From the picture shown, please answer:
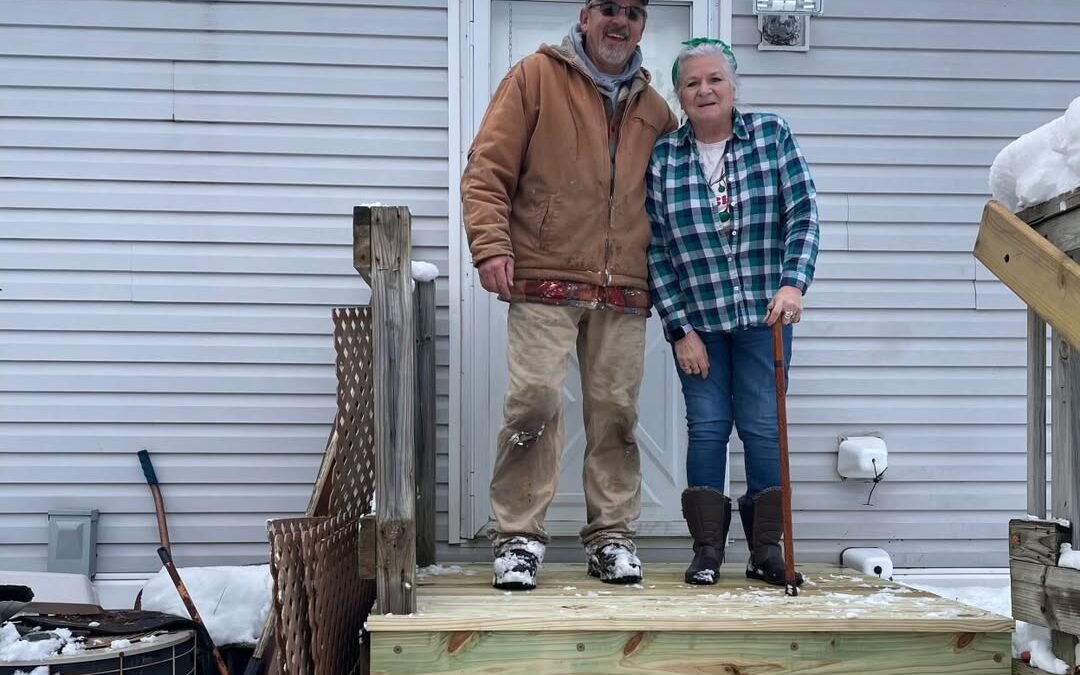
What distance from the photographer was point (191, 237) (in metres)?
3.74

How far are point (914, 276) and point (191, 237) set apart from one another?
112 inches

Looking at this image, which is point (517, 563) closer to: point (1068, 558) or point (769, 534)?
point (769, 534)

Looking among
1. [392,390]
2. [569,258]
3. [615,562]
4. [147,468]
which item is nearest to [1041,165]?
[569,258]

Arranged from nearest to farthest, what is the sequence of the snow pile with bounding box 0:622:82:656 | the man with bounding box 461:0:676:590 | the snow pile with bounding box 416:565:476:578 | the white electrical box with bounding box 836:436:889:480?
the snow pile with bounding box 0:622:82:656
the man with bounding box 461:0:676:590
the snow pile with bounding box 416:565:476:578
the white electrical box with bounding box 836:436:889:480

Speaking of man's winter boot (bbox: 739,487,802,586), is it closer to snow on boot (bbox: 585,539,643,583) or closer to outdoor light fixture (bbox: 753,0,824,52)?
snow on boot (bbox: 585,539,643,583)

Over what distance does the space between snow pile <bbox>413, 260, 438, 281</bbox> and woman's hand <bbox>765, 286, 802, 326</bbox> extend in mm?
1263

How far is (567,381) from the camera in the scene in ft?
12.6

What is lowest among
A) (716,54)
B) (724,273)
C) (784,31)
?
(724,273)

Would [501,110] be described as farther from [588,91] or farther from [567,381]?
[567,381]

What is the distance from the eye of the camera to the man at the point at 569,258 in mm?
2959

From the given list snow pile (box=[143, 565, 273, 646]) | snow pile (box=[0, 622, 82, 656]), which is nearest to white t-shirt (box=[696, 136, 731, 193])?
snow pile (box=[143, 565, 273, 646])

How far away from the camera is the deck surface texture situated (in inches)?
96.7

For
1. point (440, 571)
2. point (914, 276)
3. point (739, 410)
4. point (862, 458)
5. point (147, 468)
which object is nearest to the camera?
point (739, 410)

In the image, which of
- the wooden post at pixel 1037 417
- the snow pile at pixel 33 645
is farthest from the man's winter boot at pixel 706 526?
the snow pile at pixel 33 645
